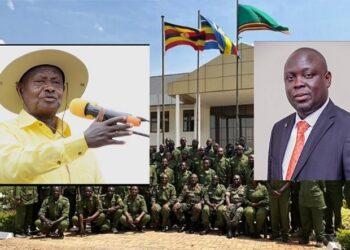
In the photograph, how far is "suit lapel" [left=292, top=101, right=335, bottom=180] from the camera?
8078 millimetres

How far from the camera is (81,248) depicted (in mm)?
8438

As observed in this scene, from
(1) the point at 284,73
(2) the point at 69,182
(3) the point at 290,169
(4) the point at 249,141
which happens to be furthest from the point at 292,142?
(4) the point at 249,141

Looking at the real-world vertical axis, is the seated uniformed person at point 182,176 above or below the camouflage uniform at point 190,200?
above

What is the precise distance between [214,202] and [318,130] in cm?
277

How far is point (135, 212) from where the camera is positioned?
10297 mm

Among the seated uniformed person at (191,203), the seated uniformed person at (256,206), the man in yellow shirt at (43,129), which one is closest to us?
the man in yellow shirt at (43,129)

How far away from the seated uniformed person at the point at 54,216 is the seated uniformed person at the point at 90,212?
0.42 m

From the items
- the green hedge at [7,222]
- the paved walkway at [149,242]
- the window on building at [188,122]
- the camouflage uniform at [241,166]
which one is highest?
the window on building at [188,122]

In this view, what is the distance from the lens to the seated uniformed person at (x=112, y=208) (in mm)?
10180

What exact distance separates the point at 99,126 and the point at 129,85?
840mm

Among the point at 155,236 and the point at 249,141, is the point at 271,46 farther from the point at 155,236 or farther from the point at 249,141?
the point at 249,141

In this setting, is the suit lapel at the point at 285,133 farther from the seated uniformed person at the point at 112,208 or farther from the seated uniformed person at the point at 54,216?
the seated uniformed person at the point at 54,216

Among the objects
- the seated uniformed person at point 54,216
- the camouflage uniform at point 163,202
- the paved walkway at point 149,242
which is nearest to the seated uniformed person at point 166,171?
the camouflage uniform at point 163,202

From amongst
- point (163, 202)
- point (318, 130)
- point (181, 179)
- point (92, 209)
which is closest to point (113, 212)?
point (92, 209)
